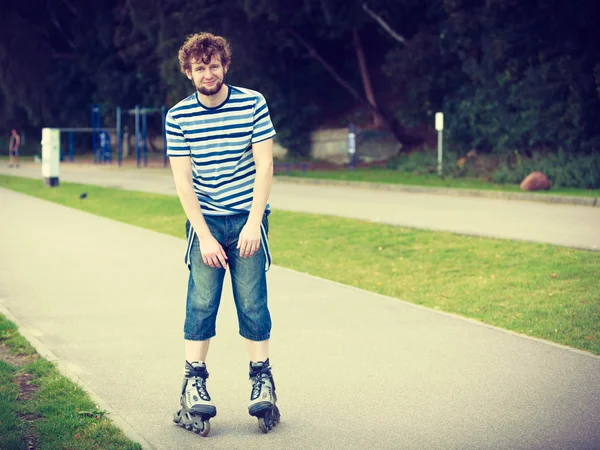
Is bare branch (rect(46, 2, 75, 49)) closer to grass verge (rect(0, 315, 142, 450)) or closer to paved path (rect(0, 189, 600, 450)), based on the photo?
paved path (rect(0, 189, 600, 450))

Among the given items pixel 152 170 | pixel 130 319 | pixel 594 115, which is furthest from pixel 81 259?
pixel 152 170

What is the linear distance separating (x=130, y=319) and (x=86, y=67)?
43.8 m

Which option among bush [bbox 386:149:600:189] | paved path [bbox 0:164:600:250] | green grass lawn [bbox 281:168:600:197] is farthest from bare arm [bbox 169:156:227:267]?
bush [bbox 386:149:600:189]

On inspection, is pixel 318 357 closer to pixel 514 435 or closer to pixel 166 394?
pixel 166 394

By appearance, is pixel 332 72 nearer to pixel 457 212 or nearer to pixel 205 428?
pixel 457 212

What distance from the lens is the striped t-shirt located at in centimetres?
449

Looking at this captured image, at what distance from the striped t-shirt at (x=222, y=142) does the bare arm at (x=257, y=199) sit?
2.3 inches

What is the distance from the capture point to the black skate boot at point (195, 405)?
4.61 m

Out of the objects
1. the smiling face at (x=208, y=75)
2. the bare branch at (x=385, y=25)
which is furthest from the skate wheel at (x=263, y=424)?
the bare branch at (x=385, y=25)

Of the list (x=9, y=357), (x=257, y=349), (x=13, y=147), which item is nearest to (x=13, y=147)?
(x=13, y=147)

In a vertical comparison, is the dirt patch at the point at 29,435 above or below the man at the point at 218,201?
below

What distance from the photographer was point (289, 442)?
4508 millimetres

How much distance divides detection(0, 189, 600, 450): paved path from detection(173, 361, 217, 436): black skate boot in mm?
65

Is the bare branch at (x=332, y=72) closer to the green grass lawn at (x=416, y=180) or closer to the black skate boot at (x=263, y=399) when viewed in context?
the green grass lawn at (x=416, y=180)
